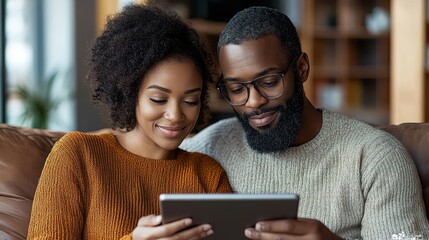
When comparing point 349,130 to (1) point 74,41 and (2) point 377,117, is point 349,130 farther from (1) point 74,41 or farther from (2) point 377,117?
(2) point 377,117

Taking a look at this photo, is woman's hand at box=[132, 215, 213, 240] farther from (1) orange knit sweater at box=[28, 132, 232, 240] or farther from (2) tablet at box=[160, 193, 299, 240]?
(1) orange knit sweater at box=[28, 132, 232, 240]

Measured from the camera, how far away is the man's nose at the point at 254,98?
223 centimetres

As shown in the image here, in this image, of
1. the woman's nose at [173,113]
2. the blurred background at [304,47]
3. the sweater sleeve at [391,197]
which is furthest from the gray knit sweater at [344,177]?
the blurred background at [304,47]

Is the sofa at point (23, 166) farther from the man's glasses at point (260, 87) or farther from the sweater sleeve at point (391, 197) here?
the man's glasses at point (260, 87)

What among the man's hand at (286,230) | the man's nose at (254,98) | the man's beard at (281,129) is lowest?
the man's hand at (286,230)

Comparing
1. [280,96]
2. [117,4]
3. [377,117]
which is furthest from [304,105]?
[377,117]

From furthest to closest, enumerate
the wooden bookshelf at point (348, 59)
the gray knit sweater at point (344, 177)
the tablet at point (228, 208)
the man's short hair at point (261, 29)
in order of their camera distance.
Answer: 1. the wooden bookshelf at point (348, 59)
2. the man's short hair at point (261, 29)
3. the gray knit sweater at point (344, 177)
4. the tablet at point (228, 208)

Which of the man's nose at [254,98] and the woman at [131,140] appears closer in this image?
the woman at [131,140]

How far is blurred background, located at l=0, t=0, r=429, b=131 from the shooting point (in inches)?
208

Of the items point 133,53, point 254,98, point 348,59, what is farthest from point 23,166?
point 348,59

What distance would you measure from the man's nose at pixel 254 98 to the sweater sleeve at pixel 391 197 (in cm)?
37

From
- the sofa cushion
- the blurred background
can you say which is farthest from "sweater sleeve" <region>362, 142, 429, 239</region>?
the blurred background

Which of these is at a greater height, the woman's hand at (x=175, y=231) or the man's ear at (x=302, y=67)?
the man's ear at (x=302, y=67)

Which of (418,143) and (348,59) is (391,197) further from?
(348,59)
